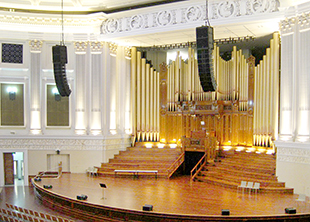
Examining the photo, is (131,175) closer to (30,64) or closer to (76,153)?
(76,153)

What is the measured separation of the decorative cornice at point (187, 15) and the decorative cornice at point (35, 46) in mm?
2652

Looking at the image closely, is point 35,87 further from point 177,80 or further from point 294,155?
point 294,155

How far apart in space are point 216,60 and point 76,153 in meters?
6.95

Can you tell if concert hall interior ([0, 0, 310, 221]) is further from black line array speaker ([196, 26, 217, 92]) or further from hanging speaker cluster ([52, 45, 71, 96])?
black line array speaker ([196, 26, 217, 92])

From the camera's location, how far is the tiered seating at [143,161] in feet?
45.5

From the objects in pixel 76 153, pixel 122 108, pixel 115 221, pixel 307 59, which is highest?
pixel 307 59

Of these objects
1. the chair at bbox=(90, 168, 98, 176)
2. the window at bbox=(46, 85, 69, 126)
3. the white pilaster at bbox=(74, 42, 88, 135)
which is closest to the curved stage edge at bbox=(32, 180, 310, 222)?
the chair at bbox=(90, 168, 98, 176)

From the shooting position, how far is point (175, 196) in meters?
10.5

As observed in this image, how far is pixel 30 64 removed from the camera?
48.9 ft

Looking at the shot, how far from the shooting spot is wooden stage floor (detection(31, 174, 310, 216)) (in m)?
9.05

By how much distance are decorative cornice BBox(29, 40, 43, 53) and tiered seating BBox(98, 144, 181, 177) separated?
5550mm

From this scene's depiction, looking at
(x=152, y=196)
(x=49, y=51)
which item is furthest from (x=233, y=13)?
(x=49, y=51)

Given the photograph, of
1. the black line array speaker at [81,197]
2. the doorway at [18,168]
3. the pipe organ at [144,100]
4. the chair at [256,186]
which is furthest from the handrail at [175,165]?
the doorway at [18,168]

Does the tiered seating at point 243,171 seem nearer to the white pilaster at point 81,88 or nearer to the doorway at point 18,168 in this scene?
the white pilaster at point 81,88
